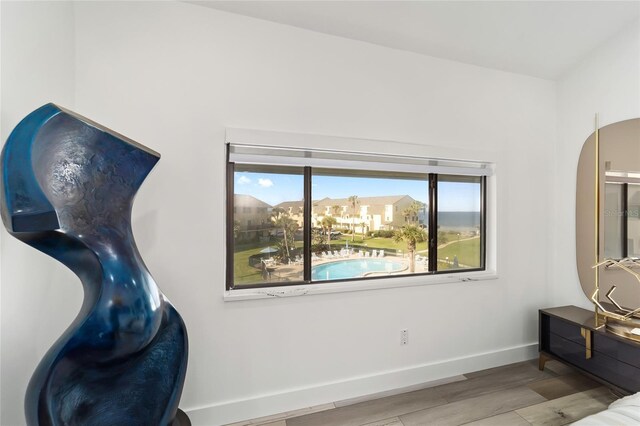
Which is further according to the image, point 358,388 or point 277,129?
→ point 358,388

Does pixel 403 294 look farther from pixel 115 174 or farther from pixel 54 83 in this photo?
pixel 54 83

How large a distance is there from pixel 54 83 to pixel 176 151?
60 cm

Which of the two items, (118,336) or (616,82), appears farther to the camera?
(616,82)

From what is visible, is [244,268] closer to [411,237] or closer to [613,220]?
[411,237]

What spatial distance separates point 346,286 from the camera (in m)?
2.08

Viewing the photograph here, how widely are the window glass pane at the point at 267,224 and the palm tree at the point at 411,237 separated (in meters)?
0.86

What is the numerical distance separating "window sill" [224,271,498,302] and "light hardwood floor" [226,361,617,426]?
79cm

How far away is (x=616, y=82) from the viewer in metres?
2.34

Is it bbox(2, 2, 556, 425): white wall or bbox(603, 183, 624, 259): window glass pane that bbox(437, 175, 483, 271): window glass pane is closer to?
bbox(2, 2, 556, 425): white wall

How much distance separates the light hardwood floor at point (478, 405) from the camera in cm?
184

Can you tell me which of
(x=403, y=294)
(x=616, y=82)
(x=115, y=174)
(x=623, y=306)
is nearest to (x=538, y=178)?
(x=616, y=82)

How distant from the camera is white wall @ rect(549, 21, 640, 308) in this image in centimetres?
226

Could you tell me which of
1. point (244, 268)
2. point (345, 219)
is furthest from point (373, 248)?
point (244, 268)

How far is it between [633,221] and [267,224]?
2856mm
